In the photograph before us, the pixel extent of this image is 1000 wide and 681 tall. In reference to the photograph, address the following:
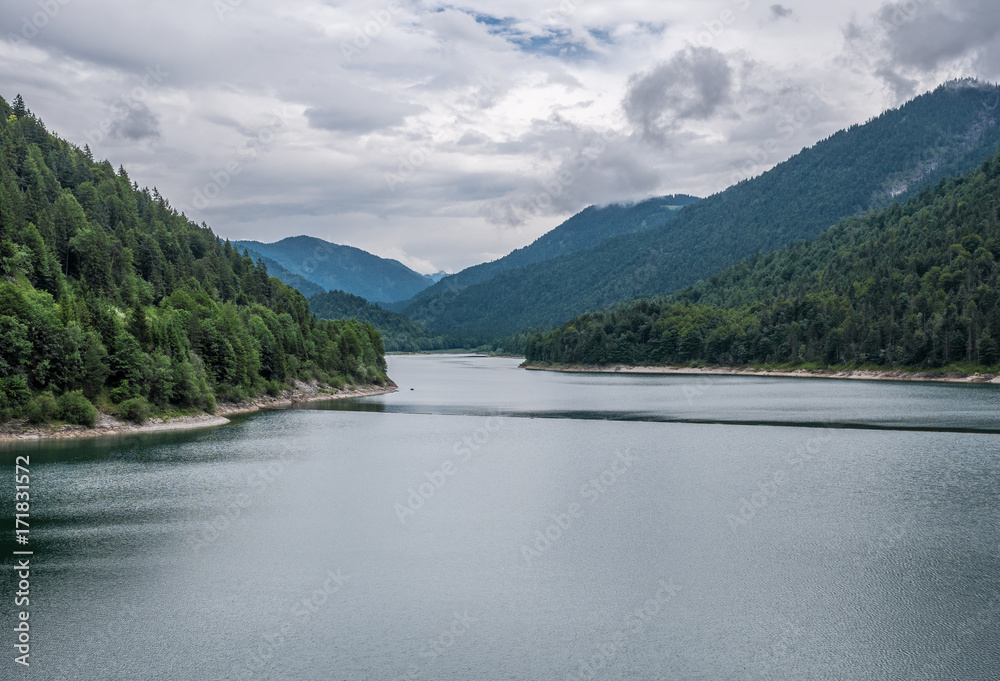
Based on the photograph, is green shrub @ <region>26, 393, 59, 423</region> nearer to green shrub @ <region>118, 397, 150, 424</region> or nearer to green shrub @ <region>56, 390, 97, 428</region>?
green shrub @ <region>56, 390, 97, 428</region>

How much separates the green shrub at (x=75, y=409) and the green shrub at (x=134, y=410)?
343cm

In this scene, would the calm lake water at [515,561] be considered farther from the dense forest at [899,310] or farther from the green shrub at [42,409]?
the dense forest at [899,310]

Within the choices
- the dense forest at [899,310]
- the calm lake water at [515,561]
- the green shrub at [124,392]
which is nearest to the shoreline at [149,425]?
the green shrub at [124,392]

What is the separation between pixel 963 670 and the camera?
19.7m

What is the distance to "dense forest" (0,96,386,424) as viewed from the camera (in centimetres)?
6300

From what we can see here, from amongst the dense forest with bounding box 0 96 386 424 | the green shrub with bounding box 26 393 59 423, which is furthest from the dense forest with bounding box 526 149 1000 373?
the green shrub with bounding box 26 393 59 423

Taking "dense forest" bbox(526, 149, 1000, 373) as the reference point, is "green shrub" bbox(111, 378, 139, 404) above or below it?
below

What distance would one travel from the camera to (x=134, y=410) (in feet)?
220

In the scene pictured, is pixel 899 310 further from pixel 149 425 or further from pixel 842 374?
pixel 149 425

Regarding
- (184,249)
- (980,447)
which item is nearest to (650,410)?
(980,447)

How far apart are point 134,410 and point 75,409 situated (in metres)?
5.38

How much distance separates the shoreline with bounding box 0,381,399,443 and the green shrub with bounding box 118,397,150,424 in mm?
584

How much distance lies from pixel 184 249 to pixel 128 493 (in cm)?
9703

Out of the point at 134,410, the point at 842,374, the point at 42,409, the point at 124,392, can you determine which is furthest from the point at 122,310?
the point at 842,374
